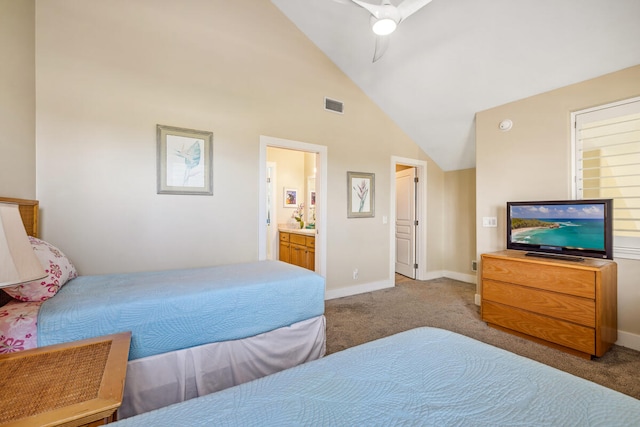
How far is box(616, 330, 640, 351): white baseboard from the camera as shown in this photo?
2439mm

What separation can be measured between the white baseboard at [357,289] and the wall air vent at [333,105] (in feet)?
8.07

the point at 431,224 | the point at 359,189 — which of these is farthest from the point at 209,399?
the point at 431,224

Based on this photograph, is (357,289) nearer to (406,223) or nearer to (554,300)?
(406,223)

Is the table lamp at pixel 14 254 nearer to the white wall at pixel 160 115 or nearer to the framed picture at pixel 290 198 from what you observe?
the white wall at pixel 160 115

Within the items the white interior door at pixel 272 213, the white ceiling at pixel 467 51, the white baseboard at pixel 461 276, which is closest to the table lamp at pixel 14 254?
the white ceiling at pixel 467 51

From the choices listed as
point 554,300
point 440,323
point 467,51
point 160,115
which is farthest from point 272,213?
point 554,300

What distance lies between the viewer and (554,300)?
2459mm

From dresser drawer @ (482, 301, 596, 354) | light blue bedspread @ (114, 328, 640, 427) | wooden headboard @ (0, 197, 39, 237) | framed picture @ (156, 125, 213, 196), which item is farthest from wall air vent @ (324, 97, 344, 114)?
light blue bedspread @ (114, 328, 640, 427)

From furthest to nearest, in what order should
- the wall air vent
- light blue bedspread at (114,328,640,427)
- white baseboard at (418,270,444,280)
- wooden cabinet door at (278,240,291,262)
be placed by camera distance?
wooden cabinet door at (278,240,291,262) → white baseboard at (418,270,444,280) → the wall air vent → light blue bedspread at (114,328,640,427)

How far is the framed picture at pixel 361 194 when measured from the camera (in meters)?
3.94

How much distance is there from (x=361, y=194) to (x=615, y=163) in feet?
8.50

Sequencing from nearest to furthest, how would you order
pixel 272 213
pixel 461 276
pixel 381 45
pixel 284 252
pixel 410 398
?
1. pixel 410 398
2. pixel 381 45
3. pixel 461 276
4. pixel 284 252
5. pixel 272 213

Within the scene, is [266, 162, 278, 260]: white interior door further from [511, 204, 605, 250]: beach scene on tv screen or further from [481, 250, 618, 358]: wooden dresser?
[511, 204, 605, 250]: beach scene on tv screen

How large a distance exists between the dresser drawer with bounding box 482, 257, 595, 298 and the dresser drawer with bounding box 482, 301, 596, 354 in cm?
28
